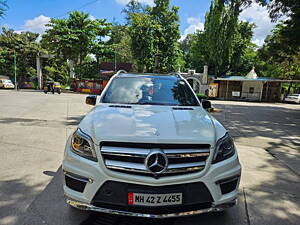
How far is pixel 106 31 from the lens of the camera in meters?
28.3

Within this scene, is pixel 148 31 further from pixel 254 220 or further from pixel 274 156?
pixel 254 220

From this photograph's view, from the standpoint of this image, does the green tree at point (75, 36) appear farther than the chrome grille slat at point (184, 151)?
Yes

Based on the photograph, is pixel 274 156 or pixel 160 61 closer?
pixel 274 156

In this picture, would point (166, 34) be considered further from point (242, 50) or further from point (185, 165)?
point (185, 165)

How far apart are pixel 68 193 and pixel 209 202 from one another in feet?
4.25

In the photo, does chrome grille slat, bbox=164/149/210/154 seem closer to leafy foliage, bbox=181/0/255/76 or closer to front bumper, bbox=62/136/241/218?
front bumper, bbox=62/136/241/218

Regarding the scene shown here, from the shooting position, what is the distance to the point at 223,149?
6.71ft

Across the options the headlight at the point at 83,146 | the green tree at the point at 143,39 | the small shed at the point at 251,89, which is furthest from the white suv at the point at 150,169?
the small shed at the point at 251,89

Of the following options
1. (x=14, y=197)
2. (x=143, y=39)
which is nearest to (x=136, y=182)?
(x=14, y=197)

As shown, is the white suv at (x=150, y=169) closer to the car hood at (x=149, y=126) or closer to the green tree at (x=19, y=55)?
the car hood at (x=149, y=126)

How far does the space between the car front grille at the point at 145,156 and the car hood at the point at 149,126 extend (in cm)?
6

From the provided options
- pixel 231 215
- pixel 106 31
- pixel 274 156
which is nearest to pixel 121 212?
pixel 231 215

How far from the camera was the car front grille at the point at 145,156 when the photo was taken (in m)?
1.83

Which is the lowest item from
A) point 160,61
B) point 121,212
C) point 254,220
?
point 254,220
